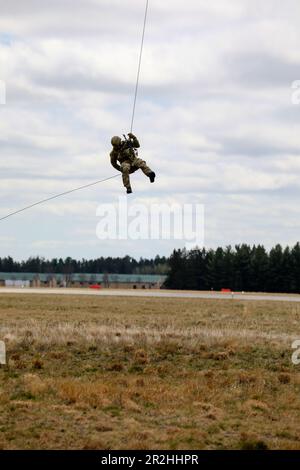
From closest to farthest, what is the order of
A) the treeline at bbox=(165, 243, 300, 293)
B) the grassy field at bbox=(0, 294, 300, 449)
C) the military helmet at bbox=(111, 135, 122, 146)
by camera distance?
1. the grassy field at bbox=(0, 294, 300, 449)
2. the military helmet at bbox=(111, 135, 122, 146)
3. the treeline at bbox=(165, 243, 300, 293)

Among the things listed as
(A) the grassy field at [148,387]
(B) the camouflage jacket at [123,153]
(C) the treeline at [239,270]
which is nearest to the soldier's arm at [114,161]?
(B) the camouflage jacket at [123,153]

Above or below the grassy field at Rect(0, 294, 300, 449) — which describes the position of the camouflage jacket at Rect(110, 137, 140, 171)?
above

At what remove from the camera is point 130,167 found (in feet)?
67.7

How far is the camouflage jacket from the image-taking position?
20.6m

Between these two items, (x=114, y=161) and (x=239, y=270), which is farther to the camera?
(x=239, y=270)

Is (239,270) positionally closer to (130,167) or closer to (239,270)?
(239,270)

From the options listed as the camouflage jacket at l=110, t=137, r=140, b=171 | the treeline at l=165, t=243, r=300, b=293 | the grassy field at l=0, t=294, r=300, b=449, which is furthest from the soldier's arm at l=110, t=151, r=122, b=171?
the treeline at l=165, t=243, r=300, b=293

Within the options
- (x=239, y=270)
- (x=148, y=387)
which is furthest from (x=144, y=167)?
(x=239, y=270)

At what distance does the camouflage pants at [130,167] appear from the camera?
20594mm

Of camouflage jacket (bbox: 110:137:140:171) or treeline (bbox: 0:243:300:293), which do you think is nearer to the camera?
camouflage jacket (bbox: 110:137:140:171)

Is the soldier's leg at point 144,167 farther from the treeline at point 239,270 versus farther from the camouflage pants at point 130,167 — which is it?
the treeline at point 239,270

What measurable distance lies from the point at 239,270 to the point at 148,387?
373 feet

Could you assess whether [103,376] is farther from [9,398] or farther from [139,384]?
[9,398]

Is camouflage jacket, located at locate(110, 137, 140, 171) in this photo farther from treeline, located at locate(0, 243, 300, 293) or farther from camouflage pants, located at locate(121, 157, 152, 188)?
treeline, located at locate(0, 243, 300, 293)
